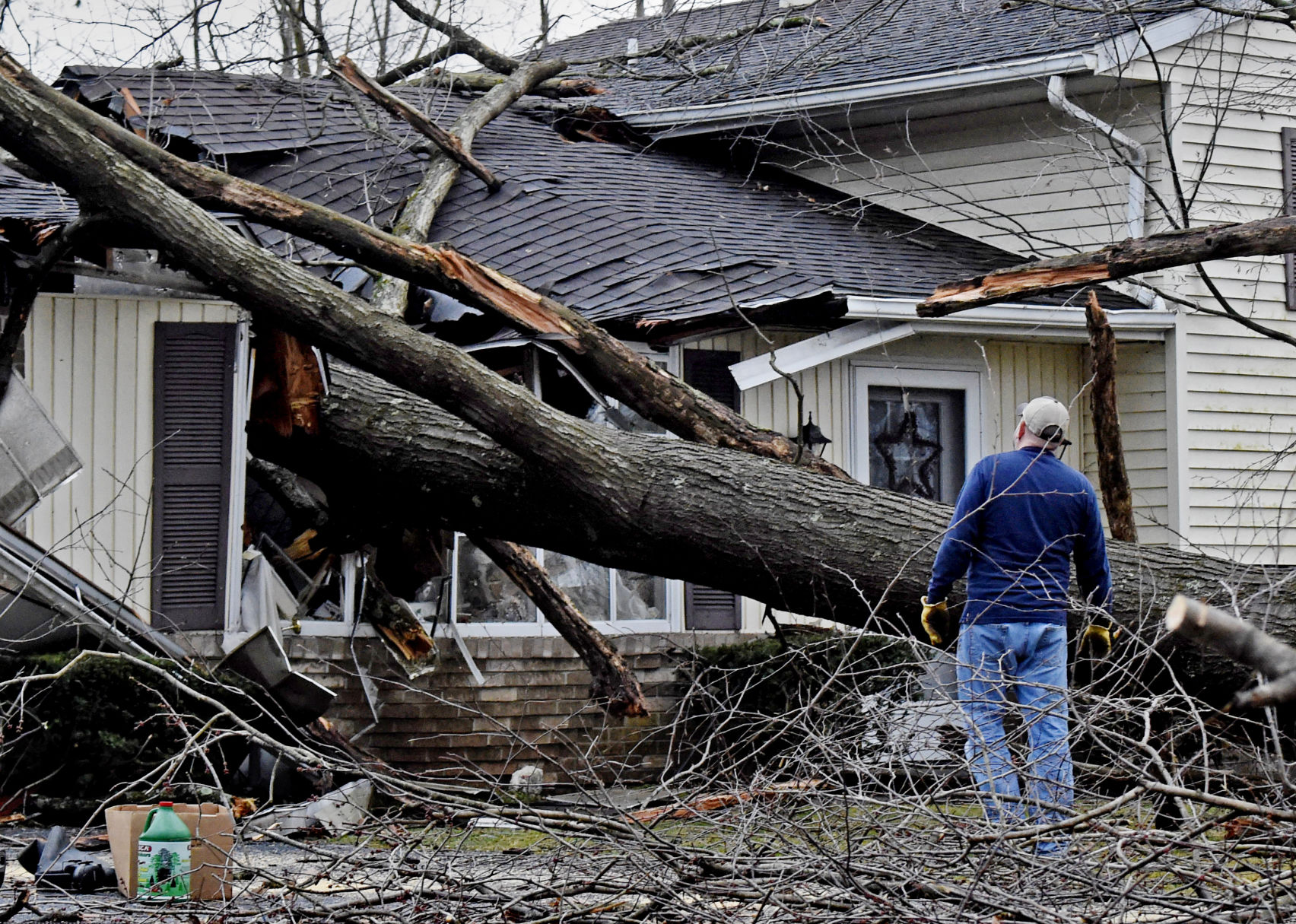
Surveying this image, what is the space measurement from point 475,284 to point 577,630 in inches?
97.2

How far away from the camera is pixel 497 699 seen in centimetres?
927

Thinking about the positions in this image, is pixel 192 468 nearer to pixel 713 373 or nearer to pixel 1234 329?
pixel 713 373

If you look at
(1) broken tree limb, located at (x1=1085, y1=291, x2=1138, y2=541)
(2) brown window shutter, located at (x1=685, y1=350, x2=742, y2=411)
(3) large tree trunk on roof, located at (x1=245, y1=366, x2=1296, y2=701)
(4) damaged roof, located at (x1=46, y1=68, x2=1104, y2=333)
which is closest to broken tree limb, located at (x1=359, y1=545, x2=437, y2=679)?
(4) damaged roof, located at (x1=46, y1=68, x2=1104, y2=333)

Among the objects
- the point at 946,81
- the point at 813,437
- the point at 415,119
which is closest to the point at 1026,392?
the point at 813,437

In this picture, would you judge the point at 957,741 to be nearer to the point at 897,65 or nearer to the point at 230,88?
the point at 897,65

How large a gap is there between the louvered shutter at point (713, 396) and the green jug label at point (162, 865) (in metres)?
5.01

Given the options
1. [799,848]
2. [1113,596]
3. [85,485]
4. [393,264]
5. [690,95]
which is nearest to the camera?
[799,848]

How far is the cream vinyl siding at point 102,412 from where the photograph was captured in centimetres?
824

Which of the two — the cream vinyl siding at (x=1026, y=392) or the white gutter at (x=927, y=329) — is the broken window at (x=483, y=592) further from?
the cream vinyl siding at (x=1026, y=392)

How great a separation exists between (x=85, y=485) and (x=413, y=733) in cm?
243

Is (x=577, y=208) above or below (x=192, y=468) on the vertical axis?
above

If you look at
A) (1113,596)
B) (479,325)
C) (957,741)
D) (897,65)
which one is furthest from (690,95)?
(957,741)

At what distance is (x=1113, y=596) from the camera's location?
223 inches

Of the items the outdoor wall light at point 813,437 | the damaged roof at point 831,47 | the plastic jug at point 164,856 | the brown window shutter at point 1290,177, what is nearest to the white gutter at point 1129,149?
the damaged roof at point 831,47
